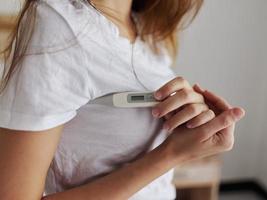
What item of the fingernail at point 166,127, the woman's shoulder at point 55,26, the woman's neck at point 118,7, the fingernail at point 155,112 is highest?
the woman's shoulder at point 55,26

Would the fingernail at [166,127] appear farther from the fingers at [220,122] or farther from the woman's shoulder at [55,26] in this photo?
the woman's shoulder at [55,26]

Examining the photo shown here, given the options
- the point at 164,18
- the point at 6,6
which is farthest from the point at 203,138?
the point at 6,6

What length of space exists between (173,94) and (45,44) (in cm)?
22

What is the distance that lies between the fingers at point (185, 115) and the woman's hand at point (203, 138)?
0.07 ft

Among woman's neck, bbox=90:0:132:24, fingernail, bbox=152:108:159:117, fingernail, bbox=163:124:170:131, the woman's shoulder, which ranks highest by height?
the woman's shoulder

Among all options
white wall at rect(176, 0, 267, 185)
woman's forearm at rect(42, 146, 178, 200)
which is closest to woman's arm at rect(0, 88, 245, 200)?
woman's forearm at rect(42, 146, 178, 200)

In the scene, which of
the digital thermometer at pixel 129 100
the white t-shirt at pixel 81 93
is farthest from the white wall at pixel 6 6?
the digital thermometer at pixel 129 100

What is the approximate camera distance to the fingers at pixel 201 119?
65cm

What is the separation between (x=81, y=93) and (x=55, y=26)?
3.8 inches

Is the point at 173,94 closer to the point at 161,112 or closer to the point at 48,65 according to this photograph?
the point at 161,112

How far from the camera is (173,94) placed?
65cm

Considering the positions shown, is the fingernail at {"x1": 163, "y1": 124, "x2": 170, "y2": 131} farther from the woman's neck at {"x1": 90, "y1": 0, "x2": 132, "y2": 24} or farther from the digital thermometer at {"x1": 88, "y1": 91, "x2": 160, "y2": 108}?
the woman's neck at {"x1": 90, "y1": 0, "x2": 132, "y2": 24}

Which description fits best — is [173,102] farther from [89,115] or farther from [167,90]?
[89,115]

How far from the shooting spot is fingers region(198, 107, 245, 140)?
65 cm
